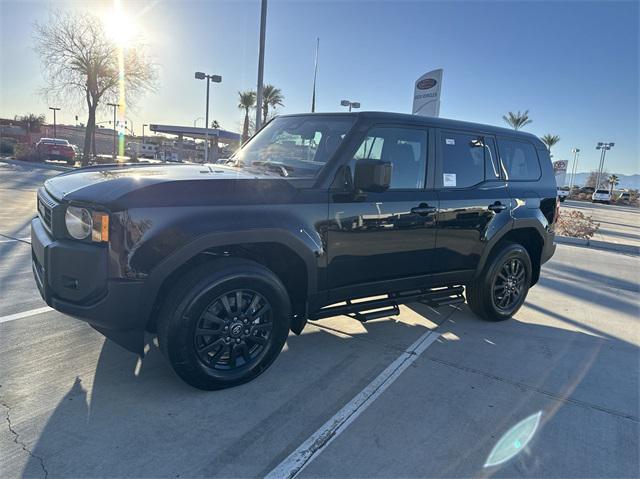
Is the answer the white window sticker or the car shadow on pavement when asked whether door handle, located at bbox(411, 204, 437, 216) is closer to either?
the white window sticker

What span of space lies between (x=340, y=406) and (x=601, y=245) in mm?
9824

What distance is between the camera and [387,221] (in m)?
3.62

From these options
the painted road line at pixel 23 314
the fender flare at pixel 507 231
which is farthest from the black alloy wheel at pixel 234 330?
the fender flare at pixel 507 231

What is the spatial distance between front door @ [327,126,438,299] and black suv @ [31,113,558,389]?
13mm

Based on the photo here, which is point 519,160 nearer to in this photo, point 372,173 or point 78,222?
point 372,173

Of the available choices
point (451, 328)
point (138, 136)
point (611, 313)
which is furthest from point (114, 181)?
point (138, 136)

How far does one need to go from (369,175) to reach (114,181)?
1664 mm

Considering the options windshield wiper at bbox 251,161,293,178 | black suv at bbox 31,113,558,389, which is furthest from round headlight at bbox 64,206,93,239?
windshield wiper at bbox 251,161,293,178

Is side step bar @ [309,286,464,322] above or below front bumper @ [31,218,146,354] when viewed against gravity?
below

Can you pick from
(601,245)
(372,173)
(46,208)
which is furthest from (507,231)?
(601,245)

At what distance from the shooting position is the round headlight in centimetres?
270

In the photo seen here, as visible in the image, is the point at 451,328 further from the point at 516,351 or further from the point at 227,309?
the point at 227,309

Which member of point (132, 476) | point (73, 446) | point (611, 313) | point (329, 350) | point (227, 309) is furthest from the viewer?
point (611, 313)

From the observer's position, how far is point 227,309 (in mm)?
3016
